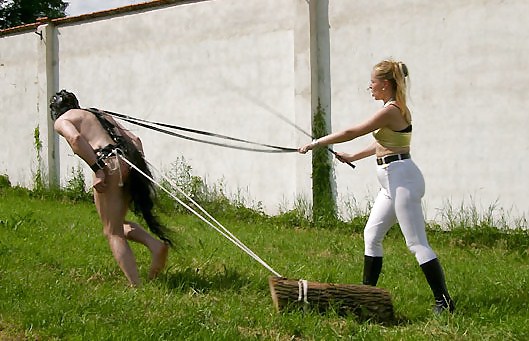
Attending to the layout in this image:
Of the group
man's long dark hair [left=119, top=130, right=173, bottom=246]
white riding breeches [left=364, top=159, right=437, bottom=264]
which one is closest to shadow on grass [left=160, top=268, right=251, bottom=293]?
man's long dark hair [left=119, top=130, right=173, bottom=246]

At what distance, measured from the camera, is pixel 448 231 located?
900cm

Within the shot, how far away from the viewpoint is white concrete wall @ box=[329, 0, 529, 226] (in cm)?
853

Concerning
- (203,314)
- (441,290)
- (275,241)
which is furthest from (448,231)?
(203,314)

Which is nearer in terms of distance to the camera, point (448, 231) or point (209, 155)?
point (448, 231)

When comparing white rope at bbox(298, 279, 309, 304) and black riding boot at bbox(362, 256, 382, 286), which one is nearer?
white rope at bbox(298, 279, 309, 304)

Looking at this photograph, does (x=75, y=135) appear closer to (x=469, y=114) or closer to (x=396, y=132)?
(x=396, y=132)

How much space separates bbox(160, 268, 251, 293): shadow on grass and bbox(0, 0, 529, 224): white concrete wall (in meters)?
3.85

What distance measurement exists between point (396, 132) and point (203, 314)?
1879 millimetres

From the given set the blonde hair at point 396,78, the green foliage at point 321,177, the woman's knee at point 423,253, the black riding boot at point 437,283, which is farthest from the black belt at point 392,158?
the green foliage at point 321,177

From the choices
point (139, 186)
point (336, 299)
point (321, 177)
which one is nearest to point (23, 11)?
point (321, 177)

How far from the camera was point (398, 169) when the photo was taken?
5258 millimetres

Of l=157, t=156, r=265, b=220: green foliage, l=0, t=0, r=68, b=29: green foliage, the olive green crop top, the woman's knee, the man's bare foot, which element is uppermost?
l=0, t=0, r=68, b=29: green foliage

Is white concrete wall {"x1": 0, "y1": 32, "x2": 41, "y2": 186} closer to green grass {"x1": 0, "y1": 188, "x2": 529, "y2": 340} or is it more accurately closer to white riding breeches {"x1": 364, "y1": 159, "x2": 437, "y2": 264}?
green grass {"x1": 0, "y1": 188, "x2": 529, "y2": 340}

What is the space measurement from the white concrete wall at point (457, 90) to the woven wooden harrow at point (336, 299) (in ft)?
13.5
